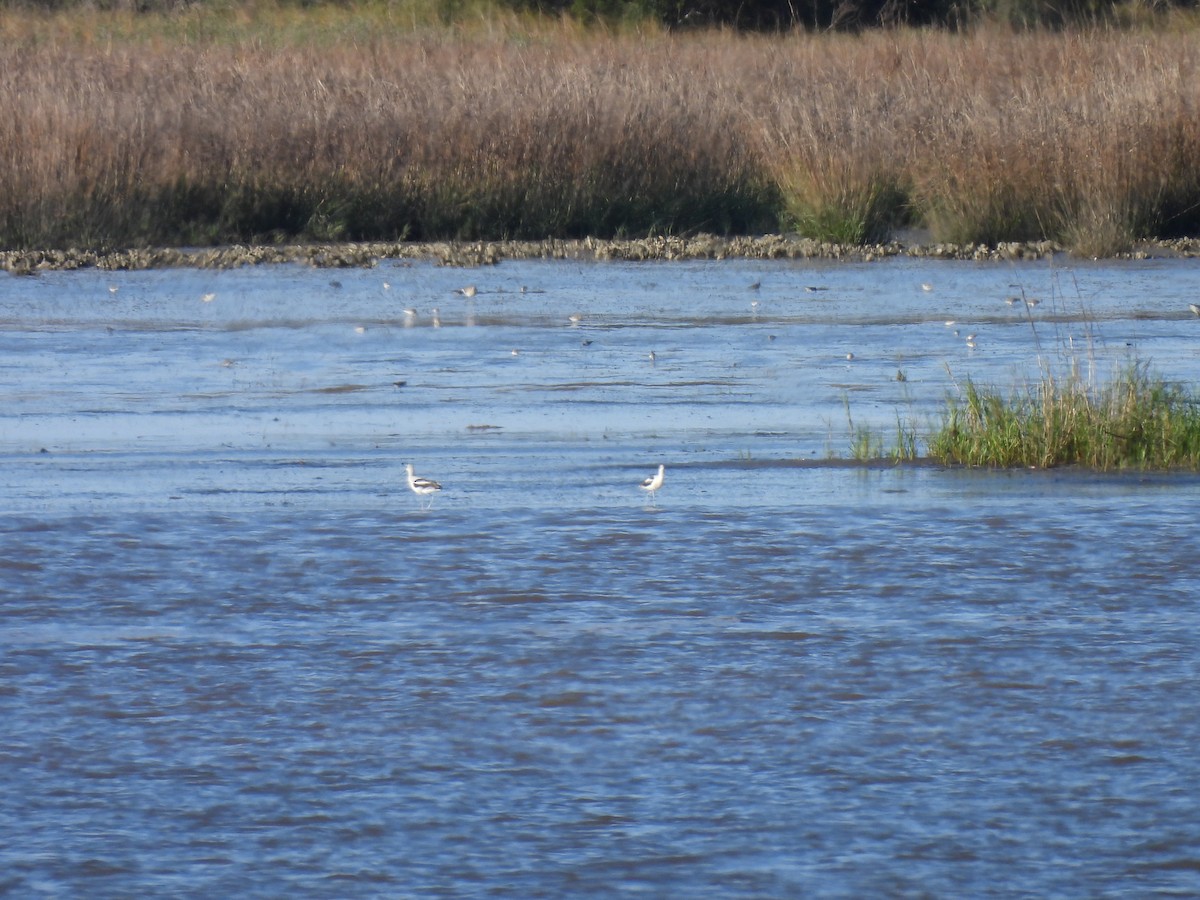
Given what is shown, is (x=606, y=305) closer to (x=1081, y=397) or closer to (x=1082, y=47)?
(x=1081, y=397)

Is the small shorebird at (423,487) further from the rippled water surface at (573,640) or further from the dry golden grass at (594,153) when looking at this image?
the dry golden grass at (594,153)

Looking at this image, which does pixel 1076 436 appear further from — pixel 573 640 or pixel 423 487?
pixel 573 640

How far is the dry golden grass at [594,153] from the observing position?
1777cm

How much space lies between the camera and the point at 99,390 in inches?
429

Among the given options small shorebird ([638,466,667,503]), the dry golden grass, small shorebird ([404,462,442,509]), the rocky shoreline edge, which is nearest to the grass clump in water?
small shorebird ([638,466,667,503])

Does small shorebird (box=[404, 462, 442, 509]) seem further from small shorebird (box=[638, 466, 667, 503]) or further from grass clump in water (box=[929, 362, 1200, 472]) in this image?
grass clump in water (box=[929, 362, 1200, 472])

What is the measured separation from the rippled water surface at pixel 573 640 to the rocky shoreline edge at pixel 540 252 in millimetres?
5176

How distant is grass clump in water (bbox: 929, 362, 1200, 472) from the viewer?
8.80 metres

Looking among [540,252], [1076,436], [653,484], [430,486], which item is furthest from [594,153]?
[430,486]

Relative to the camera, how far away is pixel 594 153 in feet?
62.2

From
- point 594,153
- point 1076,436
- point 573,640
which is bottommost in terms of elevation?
point 573,640

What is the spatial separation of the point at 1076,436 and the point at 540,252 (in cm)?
935

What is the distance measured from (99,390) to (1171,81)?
11354mm

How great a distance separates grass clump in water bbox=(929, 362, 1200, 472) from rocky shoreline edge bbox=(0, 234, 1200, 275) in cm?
827
